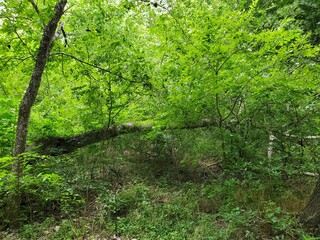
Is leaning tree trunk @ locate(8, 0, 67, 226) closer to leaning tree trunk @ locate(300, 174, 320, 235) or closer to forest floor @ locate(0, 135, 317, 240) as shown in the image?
forest floor @ locate(0, 135, 317, 240)

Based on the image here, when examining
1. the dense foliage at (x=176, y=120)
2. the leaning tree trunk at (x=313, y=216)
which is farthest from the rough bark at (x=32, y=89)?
the leaning tree trunk at (x=313, y=216)

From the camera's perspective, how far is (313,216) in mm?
3053

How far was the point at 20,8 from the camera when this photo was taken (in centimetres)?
348

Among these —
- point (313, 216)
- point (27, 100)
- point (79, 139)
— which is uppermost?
point (27, 100)

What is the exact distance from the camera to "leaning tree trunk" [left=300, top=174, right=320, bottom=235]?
303 centimetres

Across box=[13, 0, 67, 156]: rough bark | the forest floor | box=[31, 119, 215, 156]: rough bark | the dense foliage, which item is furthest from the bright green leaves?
box=[13, 0, 67, 156]: rough bark

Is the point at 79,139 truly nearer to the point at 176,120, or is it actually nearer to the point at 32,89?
the point at 32,89

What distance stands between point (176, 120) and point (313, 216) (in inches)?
104

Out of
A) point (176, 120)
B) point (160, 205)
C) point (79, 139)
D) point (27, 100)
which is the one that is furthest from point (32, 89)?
point (160, 205)

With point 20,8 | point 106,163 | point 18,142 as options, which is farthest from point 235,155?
point 20,8

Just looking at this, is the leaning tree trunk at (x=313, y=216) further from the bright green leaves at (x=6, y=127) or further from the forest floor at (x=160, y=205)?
the bright green leaves at (x=6, y=127)

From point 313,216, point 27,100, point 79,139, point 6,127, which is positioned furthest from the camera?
point 79,139

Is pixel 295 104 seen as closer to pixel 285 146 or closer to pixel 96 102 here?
pixel 285 146

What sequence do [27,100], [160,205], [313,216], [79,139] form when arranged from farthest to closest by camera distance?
[79,139], [160,205], [27,100], [313,216]
